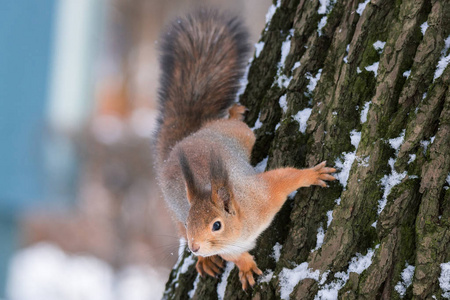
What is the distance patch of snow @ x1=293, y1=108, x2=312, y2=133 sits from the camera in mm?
1617

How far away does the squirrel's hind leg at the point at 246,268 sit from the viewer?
1555 millimetres

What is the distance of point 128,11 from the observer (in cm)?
944

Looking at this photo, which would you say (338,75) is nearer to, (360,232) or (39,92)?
(360,232)

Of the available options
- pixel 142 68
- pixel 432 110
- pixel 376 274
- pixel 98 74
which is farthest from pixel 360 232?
pixel 142 68

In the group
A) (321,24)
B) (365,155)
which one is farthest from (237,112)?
(365,155)

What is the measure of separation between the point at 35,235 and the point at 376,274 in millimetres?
6616

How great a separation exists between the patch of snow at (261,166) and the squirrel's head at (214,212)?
18 centimetres

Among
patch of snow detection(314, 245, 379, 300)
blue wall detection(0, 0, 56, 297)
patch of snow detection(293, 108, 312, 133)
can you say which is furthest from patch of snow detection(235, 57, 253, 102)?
blue wall detection(0, 0, 56, 297)

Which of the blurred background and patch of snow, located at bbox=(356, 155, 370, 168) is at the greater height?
the blurred background

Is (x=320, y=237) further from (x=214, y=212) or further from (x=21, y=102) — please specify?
(x=21, y=102)

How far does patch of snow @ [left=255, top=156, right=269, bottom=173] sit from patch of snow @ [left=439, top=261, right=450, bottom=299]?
2.32 ft

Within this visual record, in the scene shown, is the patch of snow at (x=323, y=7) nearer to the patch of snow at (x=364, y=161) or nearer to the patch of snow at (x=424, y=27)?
the patch of snow at (x=424, y=27)

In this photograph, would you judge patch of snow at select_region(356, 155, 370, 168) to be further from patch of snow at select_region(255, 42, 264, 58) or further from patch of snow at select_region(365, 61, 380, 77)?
patch of snow at select_region(255, 42, 264, 58)

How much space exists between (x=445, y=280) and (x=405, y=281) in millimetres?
89
